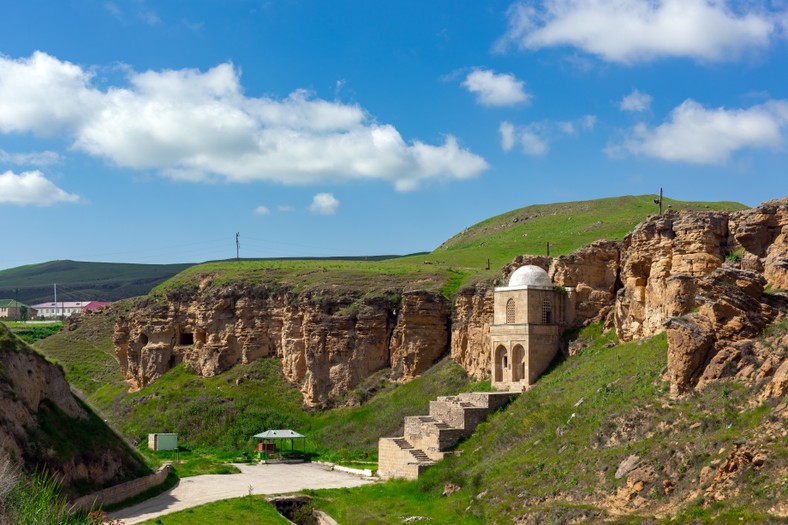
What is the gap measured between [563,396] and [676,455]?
1354 centimetres

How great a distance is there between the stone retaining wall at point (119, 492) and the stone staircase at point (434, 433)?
10933 millimetres

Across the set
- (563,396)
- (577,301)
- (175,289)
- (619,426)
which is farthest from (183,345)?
(619,426)

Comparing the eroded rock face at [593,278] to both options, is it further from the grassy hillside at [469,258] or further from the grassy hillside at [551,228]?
the grassy hillside at [551,228]

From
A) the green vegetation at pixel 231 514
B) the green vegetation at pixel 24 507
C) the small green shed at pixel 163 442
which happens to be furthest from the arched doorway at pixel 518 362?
the green vegetation at pixel 24 507

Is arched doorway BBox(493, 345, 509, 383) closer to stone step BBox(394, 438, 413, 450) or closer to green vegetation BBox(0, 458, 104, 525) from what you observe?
stone step BBox(394, 438, 413, 450)

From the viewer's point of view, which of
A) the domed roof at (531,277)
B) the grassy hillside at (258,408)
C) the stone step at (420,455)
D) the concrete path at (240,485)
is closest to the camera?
the concrete path at (240,485)

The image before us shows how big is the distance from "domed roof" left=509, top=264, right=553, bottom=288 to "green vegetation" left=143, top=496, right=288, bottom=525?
17941 millimetres

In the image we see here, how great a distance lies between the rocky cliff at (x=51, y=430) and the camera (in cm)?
3678

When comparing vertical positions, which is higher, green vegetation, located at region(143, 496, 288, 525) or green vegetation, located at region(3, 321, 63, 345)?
green vegetation, located at region(3, 321, 63, 345)

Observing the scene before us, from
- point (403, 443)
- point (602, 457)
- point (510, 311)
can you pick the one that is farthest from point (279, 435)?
point (602, 457)

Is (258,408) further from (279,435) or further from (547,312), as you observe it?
(547,312)

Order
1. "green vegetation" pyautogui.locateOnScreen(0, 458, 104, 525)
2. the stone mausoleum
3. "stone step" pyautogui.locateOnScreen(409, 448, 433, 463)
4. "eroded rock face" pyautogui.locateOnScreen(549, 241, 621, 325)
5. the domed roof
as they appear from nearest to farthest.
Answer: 1. "green vegetation" pyautogui.locateOnScreen(0, 458, 104, 525)
2. "stone step" pyautogui.locateOnScreen(409, 448, 433, 463)
3. the stone mausoleum
4. "eroded rock face" pyautogui.locateOnScreen(549, 241, 621, 325)
5. the domed roof

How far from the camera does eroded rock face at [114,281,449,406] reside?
2625 inches

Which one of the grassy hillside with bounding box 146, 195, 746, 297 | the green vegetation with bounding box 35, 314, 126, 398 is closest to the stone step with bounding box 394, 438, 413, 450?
the grassy hillside with bounding box 146, 195, 746, 297
